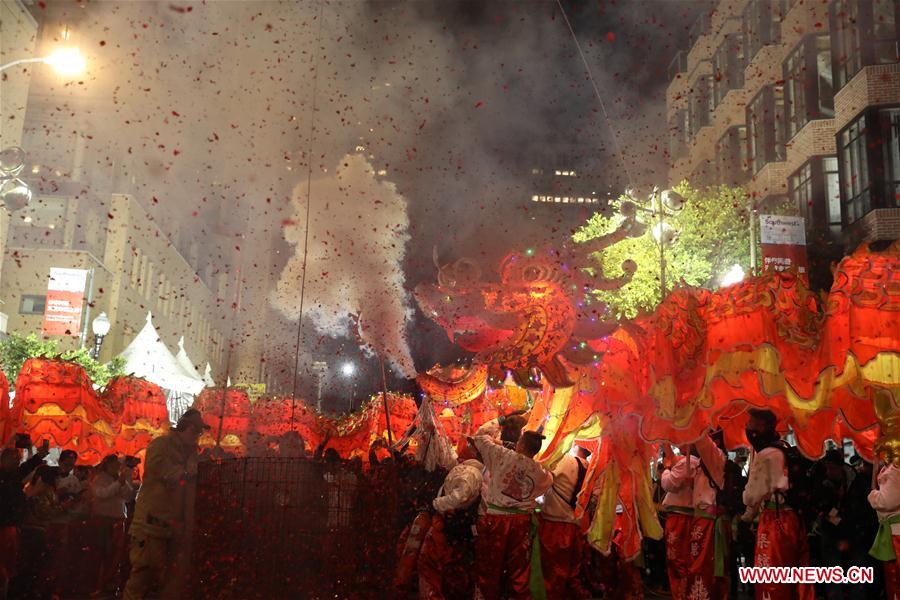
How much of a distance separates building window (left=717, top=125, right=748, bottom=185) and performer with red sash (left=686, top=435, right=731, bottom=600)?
21899 millimetres

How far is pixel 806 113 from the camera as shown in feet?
74.6

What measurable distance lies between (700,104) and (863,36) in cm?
1194

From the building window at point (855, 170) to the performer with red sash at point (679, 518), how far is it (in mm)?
14620

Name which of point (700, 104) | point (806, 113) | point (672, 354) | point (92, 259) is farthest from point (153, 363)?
point (700, 104)

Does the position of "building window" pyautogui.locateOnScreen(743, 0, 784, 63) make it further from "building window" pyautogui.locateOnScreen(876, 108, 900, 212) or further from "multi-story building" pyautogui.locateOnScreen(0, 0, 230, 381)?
"multi-story building" pyautogui.locateOnScreen(0, 0, 230, 381)

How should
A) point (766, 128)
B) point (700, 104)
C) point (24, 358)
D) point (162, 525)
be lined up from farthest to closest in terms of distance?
point (700, 104)
point (766, 128)
point (24, 358)
point (162, 525)

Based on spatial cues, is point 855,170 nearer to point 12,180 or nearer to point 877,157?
point 877,157

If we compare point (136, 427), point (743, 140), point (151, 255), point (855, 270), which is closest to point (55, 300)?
point (151, 255)

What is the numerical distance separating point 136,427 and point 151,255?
36.2m

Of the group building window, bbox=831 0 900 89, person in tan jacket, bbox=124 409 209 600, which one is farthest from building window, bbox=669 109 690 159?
person in tan jacket, bbox=124 409 209 600

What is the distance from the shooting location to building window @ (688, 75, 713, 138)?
3072 cm

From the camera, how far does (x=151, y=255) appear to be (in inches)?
1763

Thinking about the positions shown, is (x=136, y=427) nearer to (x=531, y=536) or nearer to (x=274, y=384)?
(x=531, y=536)

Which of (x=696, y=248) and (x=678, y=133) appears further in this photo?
(x=678, y=133)
